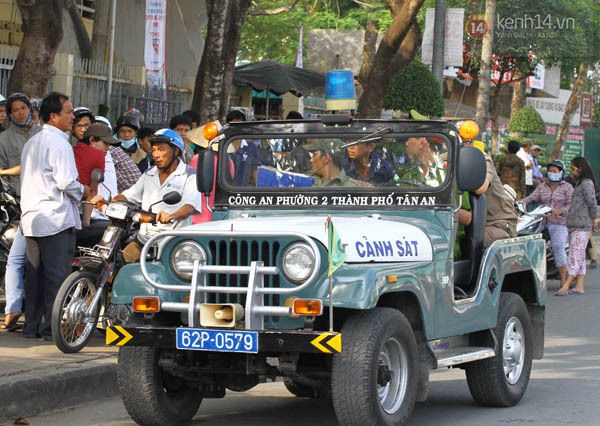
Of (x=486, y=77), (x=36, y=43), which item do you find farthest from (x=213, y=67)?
(x=486, y=77)

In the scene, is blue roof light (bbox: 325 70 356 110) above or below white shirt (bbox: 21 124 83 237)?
above

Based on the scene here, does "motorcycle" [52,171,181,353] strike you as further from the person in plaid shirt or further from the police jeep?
the person in plaid shirt

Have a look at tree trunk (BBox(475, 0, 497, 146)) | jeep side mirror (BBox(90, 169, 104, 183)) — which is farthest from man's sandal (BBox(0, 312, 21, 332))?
tree trunk (BBox(475, 0, 497, 146))

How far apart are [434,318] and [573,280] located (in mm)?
10752

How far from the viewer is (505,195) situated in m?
8.73

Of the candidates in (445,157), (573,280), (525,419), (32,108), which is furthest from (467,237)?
(573,280)

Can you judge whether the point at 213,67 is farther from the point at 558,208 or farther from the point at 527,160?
the point at 527,160

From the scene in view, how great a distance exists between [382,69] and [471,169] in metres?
12.5

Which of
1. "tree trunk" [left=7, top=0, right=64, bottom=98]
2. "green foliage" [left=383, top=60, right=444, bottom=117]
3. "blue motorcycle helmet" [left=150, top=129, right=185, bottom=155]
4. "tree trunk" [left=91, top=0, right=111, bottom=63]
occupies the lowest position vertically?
"blue motorcycle helmet" [left=150, top=129, right=185, bottom=155]

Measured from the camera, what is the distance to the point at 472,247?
311 inches

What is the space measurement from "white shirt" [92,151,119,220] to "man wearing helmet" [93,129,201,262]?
1.13 metres

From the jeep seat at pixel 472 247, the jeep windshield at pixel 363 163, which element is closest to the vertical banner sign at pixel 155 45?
the jeep windshield at pixel 363 163

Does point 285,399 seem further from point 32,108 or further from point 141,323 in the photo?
point 32,108

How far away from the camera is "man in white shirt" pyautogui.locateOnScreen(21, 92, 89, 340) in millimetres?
9055
